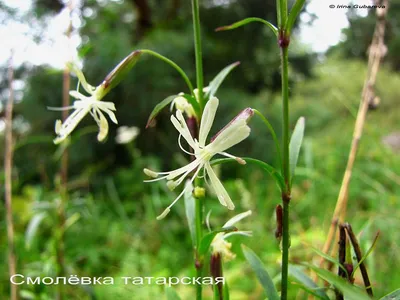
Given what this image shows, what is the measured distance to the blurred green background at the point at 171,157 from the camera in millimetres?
1113

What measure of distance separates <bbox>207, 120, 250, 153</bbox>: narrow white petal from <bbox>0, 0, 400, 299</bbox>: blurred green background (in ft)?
1.86

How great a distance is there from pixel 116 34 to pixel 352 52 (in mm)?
1987

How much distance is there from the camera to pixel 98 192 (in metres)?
1.91

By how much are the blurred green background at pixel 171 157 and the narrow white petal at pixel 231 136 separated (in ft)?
1.86

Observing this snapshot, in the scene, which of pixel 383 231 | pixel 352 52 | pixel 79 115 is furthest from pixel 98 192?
pixel 352 52

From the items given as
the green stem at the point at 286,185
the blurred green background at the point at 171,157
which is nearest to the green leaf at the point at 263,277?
the green stem at the point at 286,185

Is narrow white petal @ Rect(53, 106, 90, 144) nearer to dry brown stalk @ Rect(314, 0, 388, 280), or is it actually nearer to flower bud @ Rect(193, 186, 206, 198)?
flower bud @ Rect(193, 186, 206, 198)

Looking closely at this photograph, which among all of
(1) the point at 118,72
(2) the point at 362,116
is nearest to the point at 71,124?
(1) the point at 118,72

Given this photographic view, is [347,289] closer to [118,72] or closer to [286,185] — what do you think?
[286,185]

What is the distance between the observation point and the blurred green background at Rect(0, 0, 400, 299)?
3.65 ft

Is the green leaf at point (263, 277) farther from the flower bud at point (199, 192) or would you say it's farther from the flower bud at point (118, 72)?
the flower bud at point (118, 72)

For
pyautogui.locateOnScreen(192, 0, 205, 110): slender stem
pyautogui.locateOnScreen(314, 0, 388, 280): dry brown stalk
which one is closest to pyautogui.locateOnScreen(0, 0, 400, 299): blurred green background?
pyautogui.locateOnScreen(314, 0, 388, 280): dry brown stalk

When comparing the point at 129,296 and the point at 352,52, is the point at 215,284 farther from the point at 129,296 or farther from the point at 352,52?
the point at 352,52

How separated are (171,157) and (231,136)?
1.72 meters
